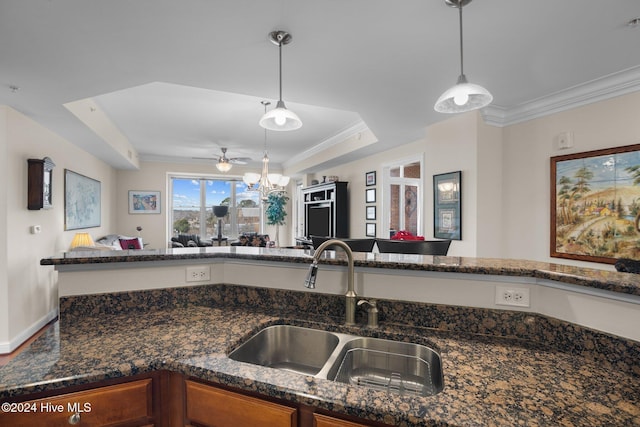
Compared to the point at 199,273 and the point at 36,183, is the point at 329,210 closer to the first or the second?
the point at 36,183

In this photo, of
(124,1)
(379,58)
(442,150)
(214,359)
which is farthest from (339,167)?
(214,359)

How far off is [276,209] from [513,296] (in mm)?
7054

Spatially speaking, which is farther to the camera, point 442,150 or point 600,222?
point 442,150

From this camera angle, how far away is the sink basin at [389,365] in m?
1.05

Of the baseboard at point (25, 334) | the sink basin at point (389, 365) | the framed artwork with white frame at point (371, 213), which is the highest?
the framed artwork with white frame at point (371, 213)

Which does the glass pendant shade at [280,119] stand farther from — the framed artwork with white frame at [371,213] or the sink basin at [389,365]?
the framed artwork with white frame at [371,213]

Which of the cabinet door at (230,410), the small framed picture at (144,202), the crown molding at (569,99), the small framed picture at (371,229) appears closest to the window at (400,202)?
the small framed picture at (371,229)

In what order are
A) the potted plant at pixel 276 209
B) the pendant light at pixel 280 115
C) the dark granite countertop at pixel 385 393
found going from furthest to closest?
the potted plant at pixel 276 209, the pendant light at pixel 280 115, the dark granite countertop at pixel 385 393

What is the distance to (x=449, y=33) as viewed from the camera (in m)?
1.88

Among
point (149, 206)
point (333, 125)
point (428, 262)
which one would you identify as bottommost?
point (428, 262)

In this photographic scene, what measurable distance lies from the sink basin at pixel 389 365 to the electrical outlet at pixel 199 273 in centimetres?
78

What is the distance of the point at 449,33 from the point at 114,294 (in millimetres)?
2291

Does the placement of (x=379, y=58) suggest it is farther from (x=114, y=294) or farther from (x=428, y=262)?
(x=114, y=294)

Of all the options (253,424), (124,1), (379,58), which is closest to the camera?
(253,424)
